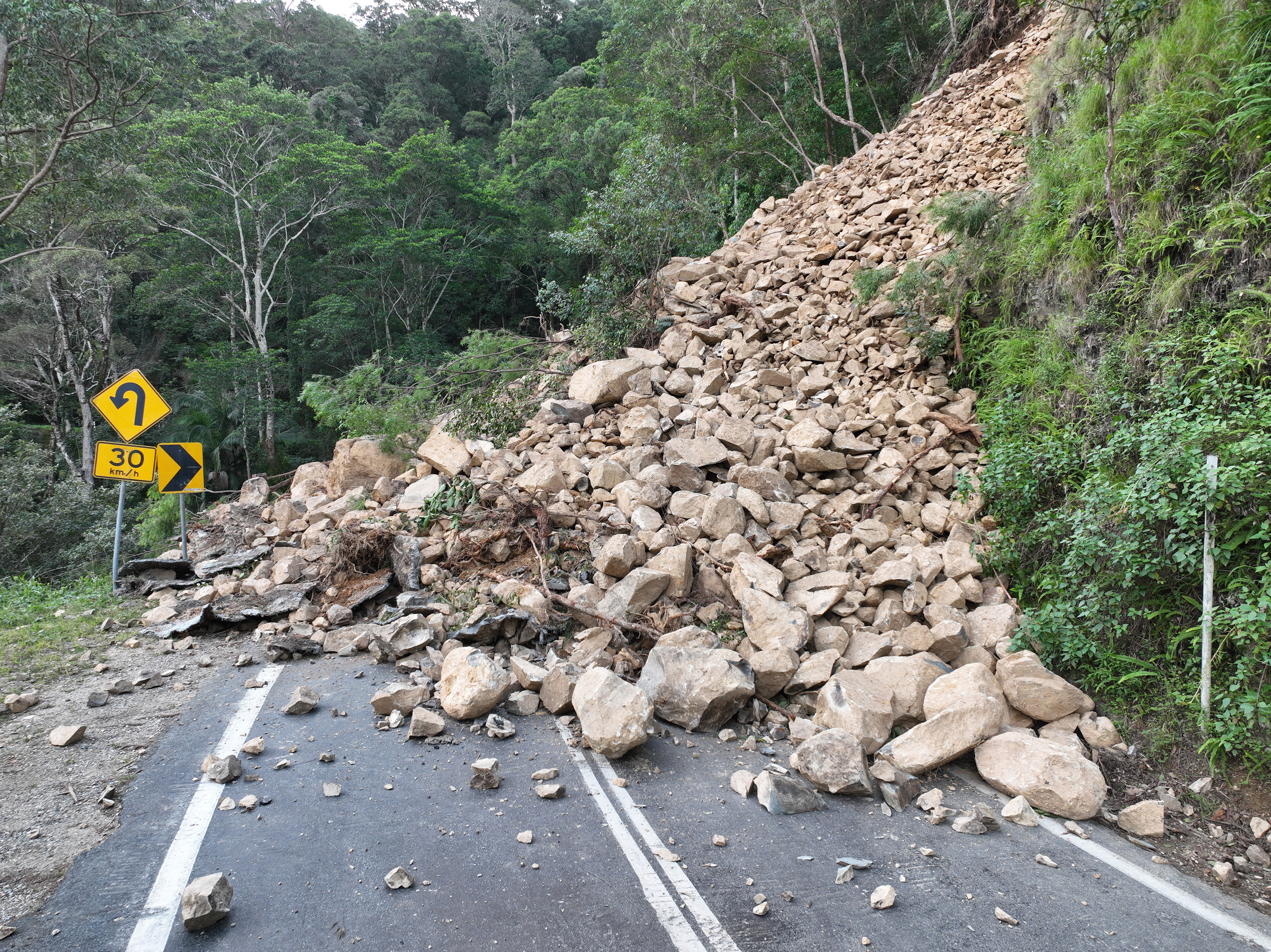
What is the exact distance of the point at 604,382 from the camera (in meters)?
7.55

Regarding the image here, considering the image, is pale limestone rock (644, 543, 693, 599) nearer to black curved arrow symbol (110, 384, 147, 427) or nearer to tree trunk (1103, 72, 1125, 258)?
tree trunk (1103, 72, 1125, 258)

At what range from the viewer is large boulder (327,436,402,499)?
26.8 feet

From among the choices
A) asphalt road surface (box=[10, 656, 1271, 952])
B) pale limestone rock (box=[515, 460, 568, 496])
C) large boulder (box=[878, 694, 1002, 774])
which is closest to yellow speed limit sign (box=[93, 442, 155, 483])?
pale limestone rock (box=[515, 460, 568, 496])

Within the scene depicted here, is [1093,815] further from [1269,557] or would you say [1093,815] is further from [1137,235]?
[1137,235]

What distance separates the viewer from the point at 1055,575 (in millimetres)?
4395

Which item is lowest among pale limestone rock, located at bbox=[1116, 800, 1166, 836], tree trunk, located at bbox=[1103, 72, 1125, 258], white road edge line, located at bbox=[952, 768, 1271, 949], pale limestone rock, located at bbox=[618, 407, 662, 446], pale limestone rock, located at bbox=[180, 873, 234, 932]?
white road edge line, located at bbox=[952, 768, 1271, 949]

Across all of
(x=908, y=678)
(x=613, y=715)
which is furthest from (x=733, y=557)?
(x=613, y=715)

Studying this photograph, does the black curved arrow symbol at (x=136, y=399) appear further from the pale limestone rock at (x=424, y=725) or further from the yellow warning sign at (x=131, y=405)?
the pale limestone rock at (x=424, y=725)

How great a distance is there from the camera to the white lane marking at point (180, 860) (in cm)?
232

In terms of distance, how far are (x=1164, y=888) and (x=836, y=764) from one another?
135 centimetres

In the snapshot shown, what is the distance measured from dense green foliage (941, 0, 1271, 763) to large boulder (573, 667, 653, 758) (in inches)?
99.1

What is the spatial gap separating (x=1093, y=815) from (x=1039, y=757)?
12.8 inches

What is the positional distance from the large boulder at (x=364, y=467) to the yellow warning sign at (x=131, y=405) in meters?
1.93

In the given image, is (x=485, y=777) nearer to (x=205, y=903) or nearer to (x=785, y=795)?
(x=205, y=903)
